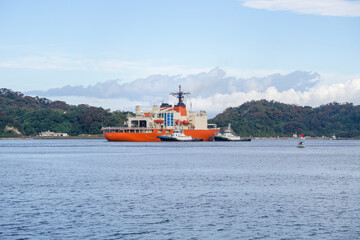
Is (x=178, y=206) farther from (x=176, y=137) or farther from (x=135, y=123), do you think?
(x=135, y=123)

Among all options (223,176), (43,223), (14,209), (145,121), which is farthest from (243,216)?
(145,121)

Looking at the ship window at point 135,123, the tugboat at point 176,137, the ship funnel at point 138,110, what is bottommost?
the tugboat at point 176,137

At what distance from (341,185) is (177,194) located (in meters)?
13.4

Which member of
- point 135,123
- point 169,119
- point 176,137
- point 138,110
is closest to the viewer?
point 176,137

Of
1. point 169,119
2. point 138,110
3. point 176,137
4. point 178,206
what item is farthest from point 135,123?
point 178,206

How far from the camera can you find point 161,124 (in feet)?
476

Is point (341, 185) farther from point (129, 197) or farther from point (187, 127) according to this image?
point (187, 127)

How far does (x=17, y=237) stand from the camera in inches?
845

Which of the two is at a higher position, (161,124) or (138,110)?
(138,110)

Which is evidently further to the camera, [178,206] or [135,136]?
[135,136]

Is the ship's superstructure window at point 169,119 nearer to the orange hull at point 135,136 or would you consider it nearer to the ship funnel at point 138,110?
the orange hull at point 135,136

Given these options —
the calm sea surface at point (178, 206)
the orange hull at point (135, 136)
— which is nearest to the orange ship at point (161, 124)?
the orange hull at point (135, 136)

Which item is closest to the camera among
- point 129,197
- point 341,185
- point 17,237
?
point 17,237

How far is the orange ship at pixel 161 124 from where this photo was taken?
13988cm
